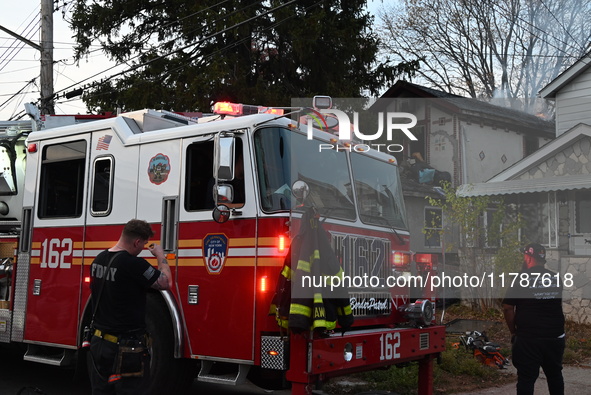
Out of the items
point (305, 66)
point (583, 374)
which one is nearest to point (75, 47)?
point (305, 66)

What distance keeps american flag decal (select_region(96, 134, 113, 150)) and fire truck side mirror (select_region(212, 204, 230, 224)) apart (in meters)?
1.81

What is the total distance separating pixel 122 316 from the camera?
491 cm

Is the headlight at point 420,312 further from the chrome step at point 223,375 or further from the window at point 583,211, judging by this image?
the window at point 583,211

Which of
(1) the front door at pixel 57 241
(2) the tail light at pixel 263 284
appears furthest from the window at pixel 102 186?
(2) the tail light at pixel 263 284

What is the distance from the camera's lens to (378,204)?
6922 mm

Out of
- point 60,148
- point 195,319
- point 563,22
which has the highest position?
point 563,22

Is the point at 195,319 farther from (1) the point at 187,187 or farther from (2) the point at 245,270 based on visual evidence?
(1) the point at 187,187

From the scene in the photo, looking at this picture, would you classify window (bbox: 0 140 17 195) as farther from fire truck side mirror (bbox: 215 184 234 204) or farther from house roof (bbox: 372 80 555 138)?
house roof (bbox: 372 80 555 138)

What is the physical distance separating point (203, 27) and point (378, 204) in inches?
509

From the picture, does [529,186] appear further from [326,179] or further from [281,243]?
[281,243]

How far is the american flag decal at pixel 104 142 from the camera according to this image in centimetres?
695

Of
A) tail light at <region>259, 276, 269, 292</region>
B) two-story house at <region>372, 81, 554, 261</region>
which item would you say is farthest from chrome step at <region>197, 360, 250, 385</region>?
two-story house at <region>372, 81, 554, 261</region>

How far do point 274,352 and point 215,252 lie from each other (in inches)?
42.2

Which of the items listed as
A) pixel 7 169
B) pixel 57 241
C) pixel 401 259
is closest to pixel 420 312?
pixel 401 259
